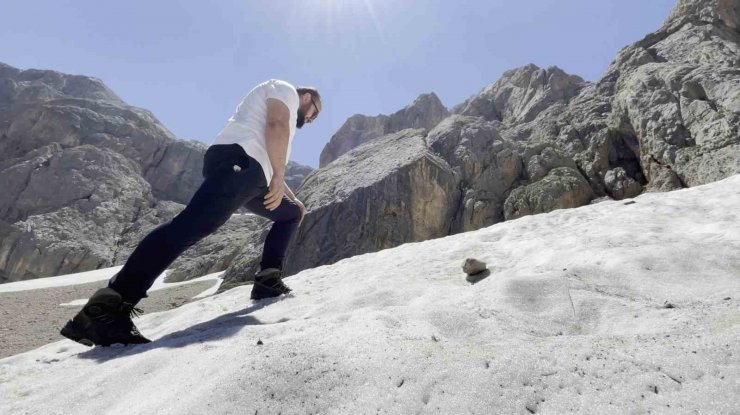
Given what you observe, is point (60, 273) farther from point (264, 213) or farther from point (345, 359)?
point (345, 359)

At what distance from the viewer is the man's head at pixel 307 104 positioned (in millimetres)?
5453

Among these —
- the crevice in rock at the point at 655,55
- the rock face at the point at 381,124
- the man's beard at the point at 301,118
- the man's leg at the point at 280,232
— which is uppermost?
the rock face at the point at 381,124

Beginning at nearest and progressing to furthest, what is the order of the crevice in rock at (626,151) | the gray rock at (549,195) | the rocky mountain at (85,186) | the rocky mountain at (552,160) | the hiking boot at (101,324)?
the hiking boot at (101,324) → the rocky mountain at (552,160) → the gray rock at (549,195) → the crevice in rock at (626,151) → the rocky mountain at (85,186)

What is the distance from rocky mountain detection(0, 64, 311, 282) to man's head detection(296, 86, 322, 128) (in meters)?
22.3

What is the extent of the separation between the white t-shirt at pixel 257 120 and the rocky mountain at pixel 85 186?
22920 mm

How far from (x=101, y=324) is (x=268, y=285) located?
197cm

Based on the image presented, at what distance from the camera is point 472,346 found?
289cm

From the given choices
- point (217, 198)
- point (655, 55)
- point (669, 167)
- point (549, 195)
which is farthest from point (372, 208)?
point (655, 55)

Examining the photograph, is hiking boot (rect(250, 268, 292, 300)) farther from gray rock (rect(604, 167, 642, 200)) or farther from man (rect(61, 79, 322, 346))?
gray rock (rect(604, 167, 642, 200))

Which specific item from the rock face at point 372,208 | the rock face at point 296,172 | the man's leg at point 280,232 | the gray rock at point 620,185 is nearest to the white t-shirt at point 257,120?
the man's leg at point 280,232

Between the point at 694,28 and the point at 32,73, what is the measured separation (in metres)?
97.8

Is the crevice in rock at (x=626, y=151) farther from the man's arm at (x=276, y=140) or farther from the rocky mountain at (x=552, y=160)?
the man's arm at (x=276, y=140)

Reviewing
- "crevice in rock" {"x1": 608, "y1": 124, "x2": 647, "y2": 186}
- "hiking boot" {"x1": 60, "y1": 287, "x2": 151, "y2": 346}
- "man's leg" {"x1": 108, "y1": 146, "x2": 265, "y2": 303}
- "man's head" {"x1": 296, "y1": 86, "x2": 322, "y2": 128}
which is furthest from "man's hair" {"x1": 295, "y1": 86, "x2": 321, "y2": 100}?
"crevice in rock" {"x1": 608, "y1": 124, "x2": 647, "y2": 186}

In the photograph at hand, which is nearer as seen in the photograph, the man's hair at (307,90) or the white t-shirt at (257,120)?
the white t-shirt at (257,120)
